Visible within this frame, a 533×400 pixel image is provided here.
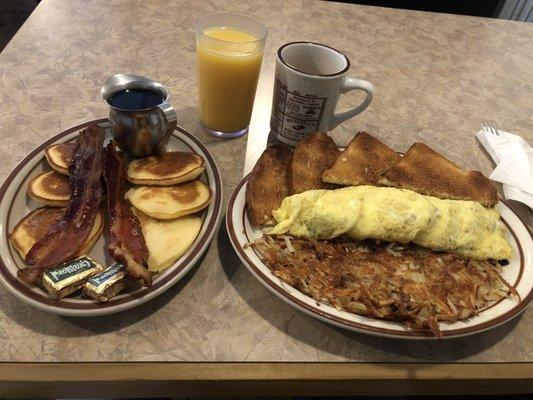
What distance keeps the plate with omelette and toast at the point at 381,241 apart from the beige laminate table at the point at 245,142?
3.9 inches

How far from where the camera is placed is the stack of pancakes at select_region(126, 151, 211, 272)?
0.85m

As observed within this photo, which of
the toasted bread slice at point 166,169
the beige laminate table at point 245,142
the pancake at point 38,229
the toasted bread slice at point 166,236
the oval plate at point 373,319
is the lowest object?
the beige laminate table at point 245,142

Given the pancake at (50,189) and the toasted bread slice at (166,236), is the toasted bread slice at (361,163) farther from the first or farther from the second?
the pancake at (50,189)

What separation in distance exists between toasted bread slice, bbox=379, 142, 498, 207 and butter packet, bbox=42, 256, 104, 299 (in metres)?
0.65

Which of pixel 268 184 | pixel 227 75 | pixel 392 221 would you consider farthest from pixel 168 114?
pixel 392 221

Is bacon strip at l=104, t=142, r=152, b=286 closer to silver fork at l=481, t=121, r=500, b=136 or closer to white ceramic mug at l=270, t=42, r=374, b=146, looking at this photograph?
white ceramic mug at l=270, t=42, r=374, b=146

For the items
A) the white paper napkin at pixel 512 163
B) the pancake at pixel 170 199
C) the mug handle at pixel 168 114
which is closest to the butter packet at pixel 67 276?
the pancake at pixel 170 199

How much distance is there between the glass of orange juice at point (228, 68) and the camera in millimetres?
1102

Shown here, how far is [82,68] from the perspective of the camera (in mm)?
1465

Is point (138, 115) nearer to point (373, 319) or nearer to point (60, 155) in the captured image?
point (60, 155)

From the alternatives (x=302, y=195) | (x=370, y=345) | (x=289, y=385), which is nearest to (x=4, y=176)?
(x=302, y=195)

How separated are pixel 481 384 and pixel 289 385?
1.22 feet

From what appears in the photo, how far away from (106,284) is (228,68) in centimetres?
64

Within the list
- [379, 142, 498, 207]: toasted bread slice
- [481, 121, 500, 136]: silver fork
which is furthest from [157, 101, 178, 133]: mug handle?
[481, 121, 500, 136]: silver fork
